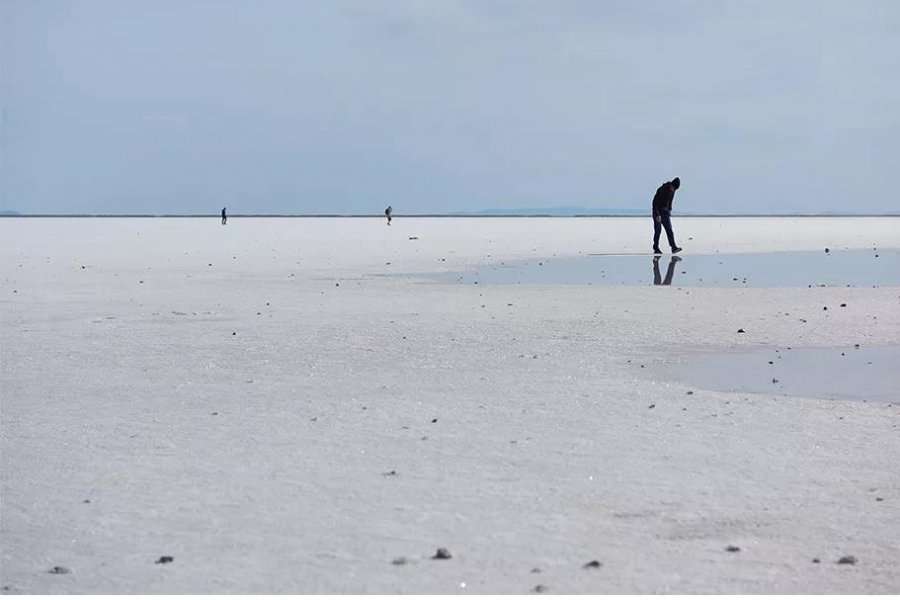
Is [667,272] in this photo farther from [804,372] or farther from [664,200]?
[804,372]

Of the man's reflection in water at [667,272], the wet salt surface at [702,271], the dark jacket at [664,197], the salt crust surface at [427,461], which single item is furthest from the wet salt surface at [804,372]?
the dark jacket at [664,197]

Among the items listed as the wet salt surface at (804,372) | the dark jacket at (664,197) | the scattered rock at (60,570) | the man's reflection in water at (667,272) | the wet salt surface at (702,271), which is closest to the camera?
the scattered rock at (60,570)

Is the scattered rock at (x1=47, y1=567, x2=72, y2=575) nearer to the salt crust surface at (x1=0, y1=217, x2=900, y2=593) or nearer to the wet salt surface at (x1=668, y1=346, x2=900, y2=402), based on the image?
the salt crust surface at (x1=0, y1=217, x2=900, y2=593)

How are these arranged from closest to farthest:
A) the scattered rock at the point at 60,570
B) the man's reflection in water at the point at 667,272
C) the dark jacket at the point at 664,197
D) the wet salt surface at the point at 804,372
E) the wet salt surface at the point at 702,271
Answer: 1. the scattered rock at the point at 60,570
2. the wet salt surface at the point at 804,372
3. the man's reflection in water at the point at 667,272
4. the wet salt surface at the point at 702,271
5. the dark jacket at the point at 664,197

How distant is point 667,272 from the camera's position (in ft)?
68.8

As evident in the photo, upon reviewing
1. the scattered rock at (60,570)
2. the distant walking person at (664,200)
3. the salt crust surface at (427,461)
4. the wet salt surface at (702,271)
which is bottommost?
the scattered rock at (60,570)

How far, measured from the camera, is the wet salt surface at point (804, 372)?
27.1ft

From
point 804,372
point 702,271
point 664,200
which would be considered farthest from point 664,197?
point 804,372

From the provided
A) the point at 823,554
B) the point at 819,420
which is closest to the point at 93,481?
the point at 823,554

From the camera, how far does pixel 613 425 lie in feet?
23.1

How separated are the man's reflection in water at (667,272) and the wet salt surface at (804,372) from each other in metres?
7.84

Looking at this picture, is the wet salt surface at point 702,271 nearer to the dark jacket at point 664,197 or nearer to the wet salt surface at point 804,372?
the dark jacket at point 664,197

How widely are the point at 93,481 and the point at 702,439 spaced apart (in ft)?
10.4

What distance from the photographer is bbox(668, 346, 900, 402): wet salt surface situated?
8.27 m
